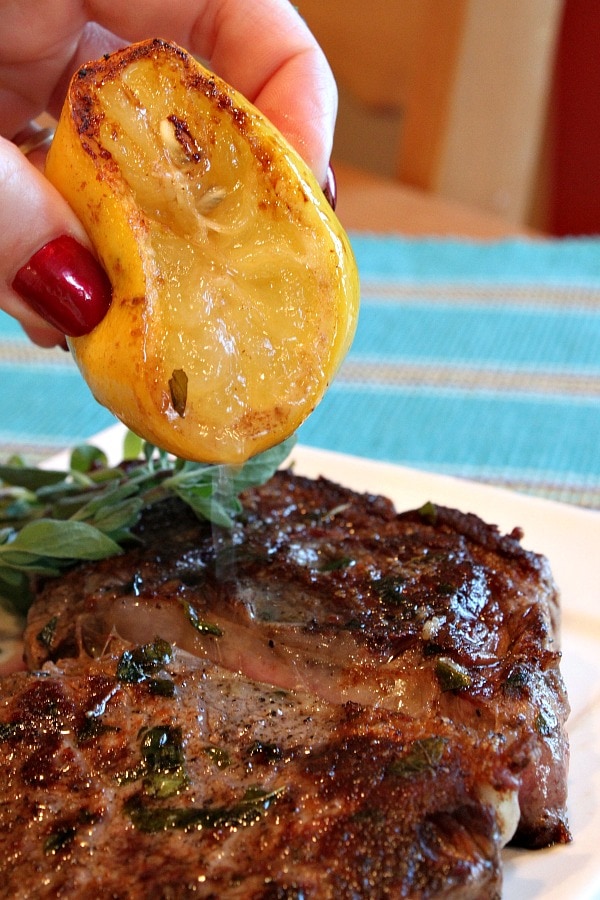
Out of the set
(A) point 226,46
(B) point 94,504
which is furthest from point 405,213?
(B) point 94,504

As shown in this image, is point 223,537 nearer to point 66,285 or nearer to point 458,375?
point 66,285

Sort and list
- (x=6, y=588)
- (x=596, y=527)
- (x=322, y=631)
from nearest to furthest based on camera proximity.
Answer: (x=322, y=631) → (x=6, y=588) → (x=596, y=527)

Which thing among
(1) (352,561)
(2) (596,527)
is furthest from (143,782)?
(2) (596,527)

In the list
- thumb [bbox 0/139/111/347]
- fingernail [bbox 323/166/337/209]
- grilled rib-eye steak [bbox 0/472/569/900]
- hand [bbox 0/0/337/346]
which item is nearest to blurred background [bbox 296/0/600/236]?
hand [bbox 0/0/337/346]

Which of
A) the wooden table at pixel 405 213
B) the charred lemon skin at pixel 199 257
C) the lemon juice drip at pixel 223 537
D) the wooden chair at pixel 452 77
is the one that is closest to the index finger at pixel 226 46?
the charred lemon skin at pixel 199 257

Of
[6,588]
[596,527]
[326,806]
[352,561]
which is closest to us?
[326,806]

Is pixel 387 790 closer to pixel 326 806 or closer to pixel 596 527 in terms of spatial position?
pixel 326 806
